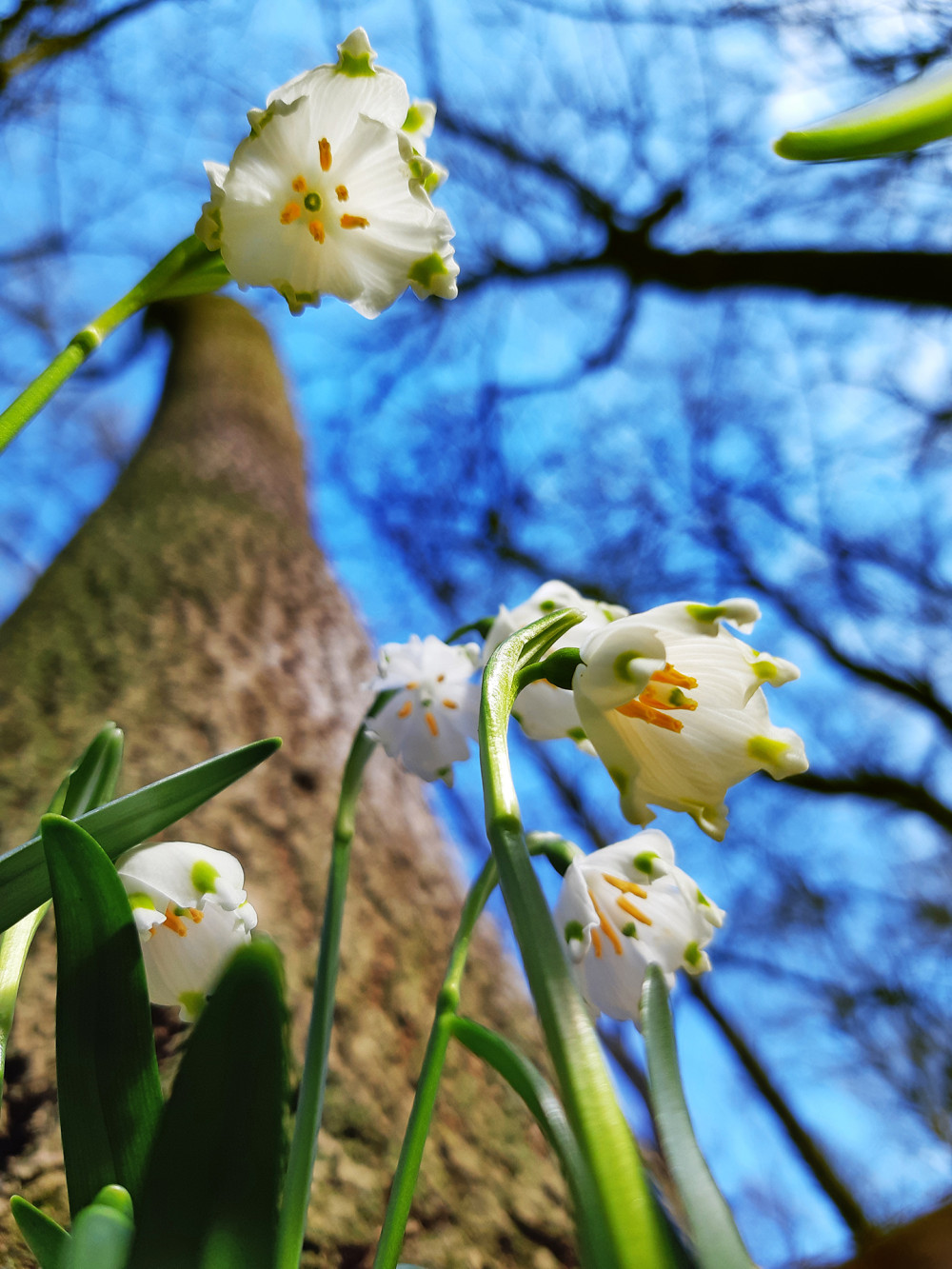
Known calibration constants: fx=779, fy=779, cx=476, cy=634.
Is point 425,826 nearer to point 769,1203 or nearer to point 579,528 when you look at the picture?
point 579,528

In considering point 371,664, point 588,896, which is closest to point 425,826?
point 371,664

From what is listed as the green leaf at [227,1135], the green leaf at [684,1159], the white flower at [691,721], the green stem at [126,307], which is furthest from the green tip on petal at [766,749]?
the green stem at [126,307]

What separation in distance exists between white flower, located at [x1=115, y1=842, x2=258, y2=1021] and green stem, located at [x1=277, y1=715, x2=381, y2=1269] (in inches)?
2.2

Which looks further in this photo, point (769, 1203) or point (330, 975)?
point (769, 1203)

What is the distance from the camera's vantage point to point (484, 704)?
285 mm

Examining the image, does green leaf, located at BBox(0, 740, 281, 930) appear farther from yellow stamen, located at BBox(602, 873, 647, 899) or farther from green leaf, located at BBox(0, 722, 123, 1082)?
yellow stamen, located at BBox(602, 873, 647, 899)

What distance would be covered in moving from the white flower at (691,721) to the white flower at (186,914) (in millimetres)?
199

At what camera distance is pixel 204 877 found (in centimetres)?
37

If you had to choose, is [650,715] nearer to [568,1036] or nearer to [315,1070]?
[568,1036]

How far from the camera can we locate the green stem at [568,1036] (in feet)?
0.60

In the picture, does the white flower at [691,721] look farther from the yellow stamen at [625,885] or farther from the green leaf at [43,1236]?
the green leaf at [43,1236]

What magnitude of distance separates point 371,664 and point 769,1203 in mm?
1785

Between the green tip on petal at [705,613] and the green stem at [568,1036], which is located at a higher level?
the green tip on petal at [705,613]

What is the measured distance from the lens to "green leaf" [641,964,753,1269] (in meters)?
0.20
